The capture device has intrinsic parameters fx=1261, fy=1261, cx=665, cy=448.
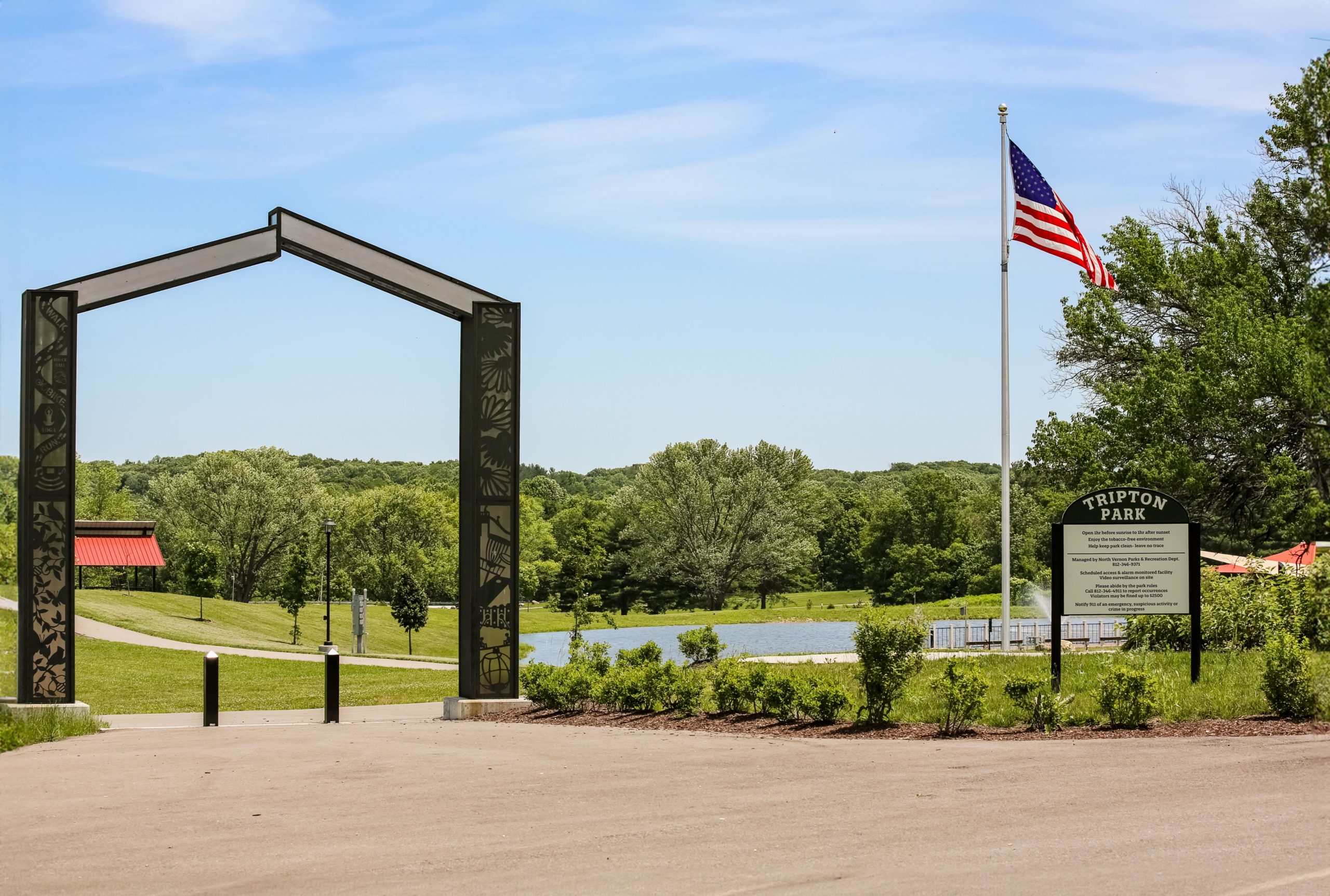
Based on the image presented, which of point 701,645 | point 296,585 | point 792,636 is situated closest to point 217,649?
point 296,585

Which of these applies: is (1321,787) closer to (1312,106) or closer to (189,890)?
(189,890)

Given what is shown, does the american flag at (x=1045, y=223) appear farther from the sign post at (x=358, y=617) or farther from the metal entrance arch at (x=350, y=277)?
the sign post at (x=358, y=617)

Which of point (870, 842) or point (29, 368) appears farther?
point (29, 368)

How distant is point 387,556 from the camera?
65.8 metres

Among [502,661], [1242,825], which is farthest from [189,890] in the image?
[502,661]

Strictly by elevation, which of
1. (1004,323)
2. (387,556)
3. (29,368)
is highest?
(1004,323)

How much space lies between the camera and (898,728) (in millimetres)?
11359

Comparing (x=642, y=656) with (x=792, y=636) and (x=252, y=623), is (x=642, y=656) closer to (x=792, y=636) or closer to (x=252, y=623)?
(x=792, y=636)

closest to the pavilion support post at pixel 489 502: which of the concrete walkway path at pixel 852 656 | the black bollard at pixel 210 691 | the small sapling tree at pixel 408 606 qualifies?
the black bollard at pixel 210 691

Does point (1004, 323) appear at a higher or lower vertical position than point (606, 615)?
higher

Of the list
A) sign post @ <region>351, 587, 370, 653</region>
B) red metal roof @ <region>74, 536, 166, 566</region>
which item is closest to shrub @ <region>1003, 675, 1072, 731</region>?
sign post @ <region>351, 587, 370, 653</region>

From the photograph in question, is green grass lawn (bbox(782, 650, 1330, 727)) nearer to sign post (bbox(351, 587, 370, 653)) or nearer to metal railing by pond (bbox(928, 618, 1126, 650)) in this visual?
metal railing by pond (bbox(928, 618, 1126, 650))

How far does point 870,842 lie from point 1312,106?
31352 millimetres

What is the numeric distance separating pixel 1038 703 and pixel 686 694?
345 cm
